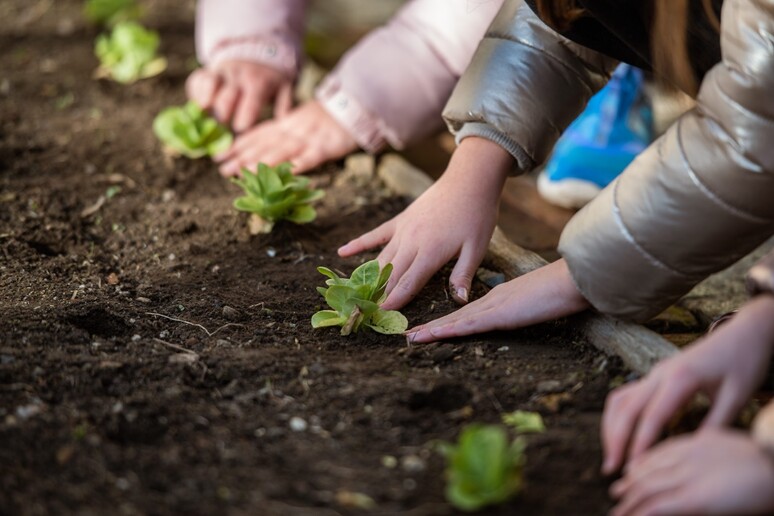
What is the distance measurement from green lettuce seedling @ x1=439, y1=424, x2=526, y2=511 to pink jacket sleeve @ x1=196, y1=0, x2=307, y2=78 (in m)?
1.83

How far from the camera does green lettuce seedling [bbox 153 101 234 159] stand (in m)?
2.40

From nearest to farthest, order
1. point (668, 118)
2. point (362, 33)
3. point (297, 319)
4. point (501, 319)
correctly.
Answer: point (501, 319), point (297, 319), point (668, 118), point (362, 33)

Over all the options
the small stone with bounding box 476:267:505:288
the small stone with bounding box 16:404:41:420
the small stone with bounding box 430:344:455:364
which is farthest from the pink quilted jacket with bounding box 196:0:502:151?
the small stone with bounding box 16:404:41:420

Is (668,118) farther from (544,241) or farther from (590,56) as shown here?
(590,56)

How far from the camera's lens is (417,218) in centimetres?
180

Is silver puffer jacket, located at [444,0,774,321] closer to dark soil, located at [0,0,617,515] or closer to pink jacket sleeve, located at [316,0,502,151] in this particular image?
dark soil, located at [0,0,617,515]

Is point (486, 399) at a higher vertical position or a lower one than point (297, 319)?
higher

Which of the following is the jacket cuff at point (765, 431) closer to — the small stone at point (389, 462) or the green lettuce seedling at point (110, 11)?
the small stone at point (389, 462)

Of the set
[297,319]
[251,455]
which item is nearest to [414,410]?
[251,455]

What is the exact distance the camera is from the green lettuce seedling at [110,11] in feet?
10.5

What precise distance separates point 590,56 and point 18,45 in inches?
85.5

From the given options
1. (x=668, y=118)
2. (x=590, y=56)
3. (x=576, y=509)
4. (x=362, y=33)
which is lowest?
(x=362, y=33)

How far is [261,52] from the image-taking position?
8.73 feet

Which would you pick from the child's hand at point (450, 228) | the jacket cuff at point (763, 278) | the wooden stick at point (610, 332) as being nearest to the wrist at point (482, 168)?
the child's hand at point (450, 228)
